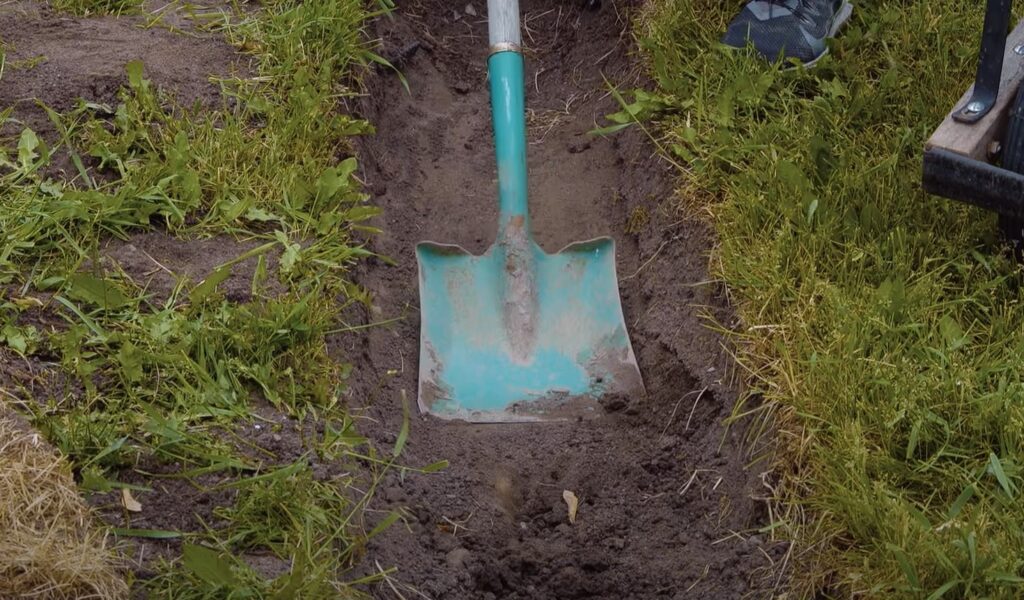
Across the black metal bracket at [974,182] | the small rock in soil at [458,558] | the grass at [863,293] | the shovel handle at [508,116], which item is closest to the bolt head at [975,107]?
the black metal bracket at [974,182]

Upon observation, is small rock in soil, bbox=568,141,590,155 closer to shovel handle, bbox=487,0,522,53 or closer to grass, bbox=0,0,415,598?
shovel handle, bbox=487,0,522,53

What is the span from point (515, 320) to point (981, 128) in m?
1.20

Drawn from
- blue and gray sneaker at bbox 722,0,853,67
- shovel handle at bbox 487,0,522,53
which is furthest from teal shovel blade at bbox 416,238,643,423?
blue and gray sneaker at bbox 722,0,853,67

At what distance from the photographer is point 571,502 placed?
252 cm

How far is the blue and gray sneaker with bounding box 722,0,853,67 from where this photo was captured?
126 inches

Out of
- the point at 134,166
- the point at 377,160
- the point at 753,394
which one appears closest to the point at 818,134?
the point at 753,394

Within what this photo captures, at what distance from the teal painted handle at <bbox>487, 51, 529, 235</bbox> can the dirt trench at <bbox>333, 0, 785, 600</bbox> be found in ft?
0.77

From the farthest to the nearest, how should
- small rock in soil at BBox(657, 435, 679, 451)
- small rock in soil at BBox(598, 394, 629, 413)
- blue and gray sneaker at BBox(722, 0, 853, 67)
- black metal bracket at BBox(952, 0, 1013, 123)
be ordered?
blue and gray sneaker at BBox(722, 0, 853, 67) < small rock in soil at BBox(598, 394, 629, 413) < small rock in soil at BBox(657, 435, 679, 451) < black metal bracket at BBox(952, 0, 1013, 123)

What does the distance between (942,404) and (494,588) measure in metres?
0.96

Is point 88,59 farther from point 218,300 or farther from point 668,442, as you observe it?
point 668,442

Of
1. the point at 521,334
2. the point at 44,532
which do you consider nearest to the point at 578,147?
the point at 521,334

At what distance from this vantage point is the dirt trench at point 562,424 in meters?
2.32

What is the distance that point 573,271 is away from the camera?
9.98ft

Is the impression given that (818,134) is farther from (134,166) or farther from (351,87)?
(134,166)
